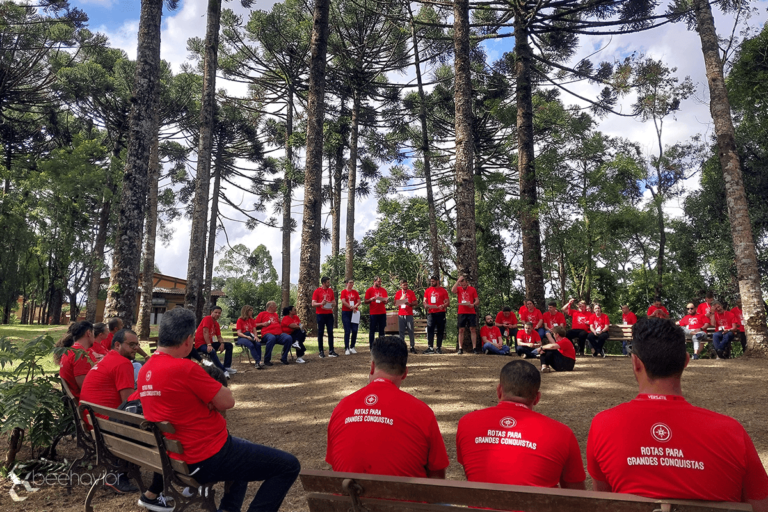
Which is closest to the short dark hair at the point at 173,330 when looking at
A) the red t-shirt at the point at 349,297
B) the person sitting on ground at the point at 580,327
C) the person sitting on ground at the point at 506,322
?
the red t-shirt at the point at 349,297

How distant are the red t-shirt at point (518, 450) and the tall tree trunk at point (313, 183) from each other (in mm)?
10782

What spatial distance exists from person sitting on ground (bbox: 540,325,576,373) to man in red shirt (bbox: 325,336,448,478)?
264 inches

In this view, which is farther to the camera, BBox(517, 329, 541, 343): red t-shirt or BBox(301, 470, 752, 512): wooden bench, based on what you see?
BBox(517, 329, 541, 343): red t-shirt

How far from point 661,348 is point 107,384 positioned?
4.37 m

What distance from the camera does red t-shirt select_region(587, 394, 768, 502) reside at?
1804 millimetres

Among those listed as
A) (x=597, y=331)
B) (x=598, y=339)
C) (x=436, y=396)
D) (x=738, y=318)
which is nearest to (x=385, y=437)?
(x=436, y=396)

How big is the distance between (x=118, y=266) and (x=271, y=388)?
3.50 meters

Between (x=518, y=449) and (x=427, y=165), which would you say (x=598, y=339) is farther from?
(x=427, y=165)

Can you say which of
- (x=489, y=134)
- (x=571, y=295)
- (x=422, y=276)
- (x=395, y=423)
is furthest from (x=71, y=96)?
(x=395, y=423)

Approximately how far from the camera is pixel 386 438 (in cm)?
246

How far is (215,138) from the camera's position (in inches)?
1083

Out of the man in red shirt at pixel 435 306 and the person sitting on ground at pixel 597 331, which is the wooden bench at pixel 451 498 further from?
the person sitting on ground at pixel 597 331

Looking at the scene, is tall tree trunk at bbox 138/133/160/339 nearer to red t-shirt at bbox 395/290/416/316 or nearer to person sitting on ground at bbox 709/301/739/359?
red t-shirt at bbox 395/290/416/316

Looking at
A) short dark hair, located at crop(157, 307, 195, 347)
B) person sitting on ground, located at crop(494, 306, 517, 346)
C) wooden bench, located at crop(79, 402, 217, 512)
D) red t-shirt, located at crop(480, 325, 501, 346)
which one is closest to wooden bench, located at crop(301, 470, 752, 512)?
wooden bench, located at crop(79, 402, 217, 512)
